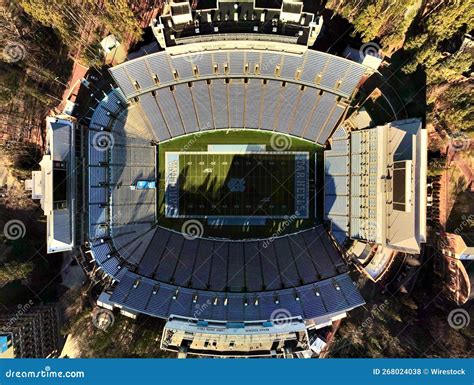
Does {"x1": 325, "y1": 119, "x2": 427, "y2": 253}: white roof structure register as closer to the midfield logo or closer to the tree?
the midfield logo

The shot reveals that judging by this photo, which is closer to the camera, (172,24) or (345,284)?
(172,24)

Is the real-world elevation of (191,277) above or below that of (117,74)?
below

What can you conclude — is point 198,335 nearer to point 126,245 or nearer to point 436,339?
point 126,245

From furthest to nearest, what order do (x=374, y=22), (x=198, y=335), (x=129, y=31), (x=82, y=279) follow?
(x=82, y=279) → (x=129, y=31) → (x=374, y=22) → (x=198, y=335)

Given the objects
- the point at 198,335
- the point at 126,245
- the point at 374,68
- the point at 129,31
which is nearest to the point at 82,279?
the point at 126,245

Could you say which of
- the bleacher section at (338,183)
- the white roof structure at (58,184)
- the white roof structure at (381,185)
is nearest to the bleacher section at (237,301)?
the bleacher section at (338,183)

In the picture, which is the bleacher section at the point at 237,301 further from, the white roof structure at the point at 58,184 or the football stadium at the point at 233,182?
the white roof structure at the point at 58,184
